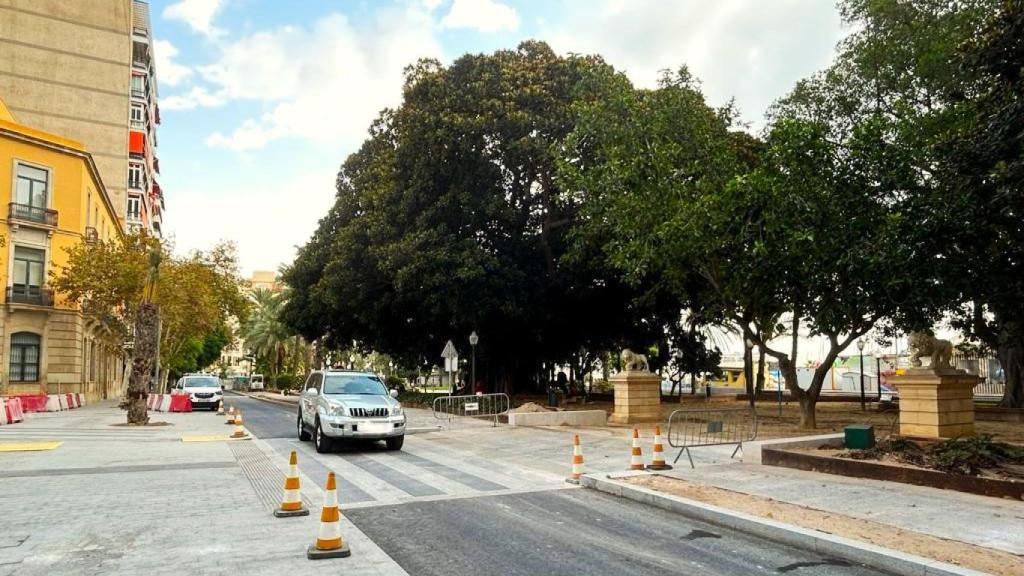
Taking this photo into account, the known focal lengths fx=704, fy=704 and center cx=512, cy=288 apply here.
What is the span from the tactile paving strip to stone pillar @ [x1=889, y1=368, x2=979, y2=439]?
11323 millimetres

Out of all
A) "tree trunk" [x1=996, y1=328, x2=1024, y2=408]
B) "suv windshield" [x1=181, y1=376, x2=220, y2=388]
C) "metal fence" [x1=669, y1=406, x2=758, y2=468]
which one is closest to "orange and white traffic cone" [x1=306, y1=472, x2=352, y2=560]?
"metal fence" [x1=669, y1=406, x2=758, y2=468]

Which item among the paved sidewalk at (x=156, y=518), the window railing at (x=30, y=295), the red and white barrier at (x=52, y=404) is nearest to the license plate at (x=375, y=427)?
the paved sidewalk at (x=156, y=518)

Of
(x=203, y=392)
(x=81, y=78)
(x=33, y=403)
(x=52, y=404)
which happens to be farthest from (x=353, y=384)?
(x=81, y=78)

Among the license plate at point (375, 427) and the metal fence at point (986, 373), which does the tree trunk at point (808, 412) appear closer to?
the license plate at point (375, 427)

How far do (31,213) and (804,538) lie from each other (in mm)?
37477

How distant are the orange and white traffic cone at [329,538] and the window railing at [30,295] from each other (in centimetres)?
3391

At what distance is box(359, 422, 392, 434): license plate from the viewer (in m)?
14.4

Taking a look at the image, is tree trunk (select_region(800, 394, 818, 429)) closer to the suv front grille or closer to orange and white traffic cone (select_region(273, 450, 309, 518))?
the suv front grille

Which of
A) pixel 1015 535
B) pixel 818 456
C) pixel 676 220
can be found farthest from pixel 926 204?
pixel 1015 535

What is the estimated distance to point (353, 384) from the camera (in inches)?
630

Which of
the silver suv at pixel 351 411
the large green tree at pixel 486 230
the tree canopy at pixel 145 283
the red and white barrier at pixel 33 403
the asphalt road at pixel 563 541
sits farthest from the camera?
the tree canopy at pixel 145 283

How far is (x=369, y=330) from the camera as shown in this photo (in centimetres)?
3941

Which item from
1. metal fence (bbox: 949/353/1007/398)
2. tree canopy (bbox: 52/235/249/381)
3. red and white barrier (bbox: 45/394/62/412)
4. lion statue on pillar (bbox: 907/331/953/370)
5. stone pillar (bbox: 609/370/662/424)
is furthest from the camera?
metal fence (bbox: 949/353/1007/398)

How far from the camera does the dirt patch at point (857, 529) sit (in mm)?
6027
